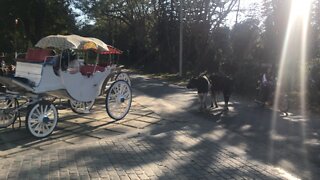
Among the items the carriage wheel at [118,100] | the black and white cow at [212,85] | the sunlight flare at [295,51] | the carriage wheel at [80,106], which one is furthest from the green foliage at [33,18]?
the carriage wheel at [118,100]

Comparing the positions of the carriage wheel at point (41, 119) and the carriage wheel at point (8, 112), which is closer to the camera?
the carriage wheel at point (41, 119)

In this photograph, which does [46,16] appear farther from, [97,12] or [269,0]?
[97,12]

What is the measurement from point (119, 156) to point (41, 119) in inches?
104

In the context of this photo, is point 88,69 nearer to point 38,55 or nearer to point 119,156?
point 38,55

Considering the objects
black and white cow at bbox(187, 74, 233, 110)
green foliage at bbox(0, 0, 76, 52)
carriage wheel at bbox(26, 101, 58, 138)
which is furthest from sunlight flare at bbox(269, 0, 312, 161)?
green foliage at bbox(0, 0, 76, 52)

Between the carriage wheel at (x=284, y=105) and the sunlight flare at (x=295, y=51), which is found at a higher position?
the sunlight flare at (x=295, y=51)

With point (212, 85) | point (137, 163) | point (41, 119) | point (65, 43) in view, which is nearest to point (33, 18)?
point (212, 85)

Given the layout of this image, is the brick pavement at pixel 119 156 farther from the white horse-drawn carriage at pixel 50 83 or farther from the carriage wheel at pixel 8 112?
the white horse-drawn carriage at pixel 50 83

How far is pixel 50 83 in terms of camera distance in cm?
1133

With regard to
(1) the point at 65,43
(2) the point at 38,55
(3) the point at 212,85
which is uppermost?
(1) the point at 65,43

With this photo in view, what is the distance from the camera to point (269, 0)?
24.3m

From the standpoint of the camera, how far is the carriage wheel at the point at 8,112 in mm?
11523

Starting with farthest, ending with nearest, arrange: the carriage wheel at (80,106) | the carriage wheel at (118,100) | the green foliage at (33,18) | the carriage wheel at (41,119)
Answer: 1. the green foliage at (33,18)
2. the carriage wheel at (80,106)
3. the carriage wheel at (118,100)
4. the carriage wheel at (41,119)

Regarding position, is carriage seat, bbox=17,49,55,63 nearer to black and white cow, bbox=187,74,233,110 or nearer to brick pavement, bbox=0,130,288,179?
brick pavement, bbox=0,130,288,179
